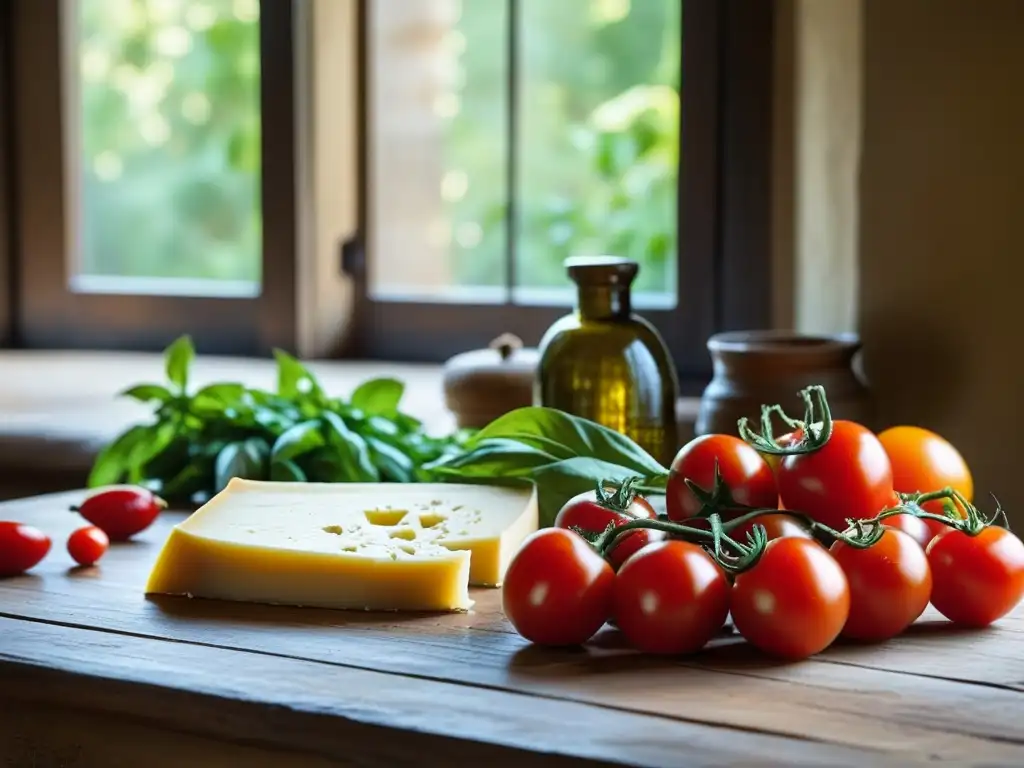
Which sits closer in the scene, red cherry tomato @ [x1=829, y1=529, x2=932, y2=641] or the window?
red cherry tomato @ [x1=829, y1=529, x2=932, y2=641]

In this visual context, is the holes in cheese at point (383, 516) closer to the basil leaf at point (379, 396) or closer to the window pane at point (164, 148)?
the basil leaf at point (379, 396)

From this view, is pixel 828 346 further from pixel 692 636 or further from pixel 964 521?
pixel 692 636

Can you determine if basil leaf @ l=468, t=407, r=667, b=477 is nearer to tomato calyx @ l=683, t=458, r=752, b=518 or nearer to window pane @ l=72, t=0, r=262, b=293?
tomato calyx @ l=683, t=458, r=752, b=518

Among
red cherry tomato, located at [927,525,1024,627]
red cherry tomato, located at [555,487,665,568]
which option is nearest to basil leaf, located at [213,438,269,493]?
red cherry tomato, located at [555,487,665,568]

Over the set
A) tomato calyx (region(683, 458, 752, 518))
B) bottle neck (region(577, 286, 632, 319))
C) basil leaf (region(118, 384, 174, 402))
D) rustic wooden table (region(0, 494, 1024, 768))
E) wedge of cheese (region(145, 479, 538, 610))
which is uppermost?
bottle neck (region(577, 286, 632, 319))

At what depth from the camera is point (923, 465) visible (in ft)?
3.78

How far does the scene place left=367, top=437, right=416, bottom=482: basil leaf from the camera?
139 centimetres

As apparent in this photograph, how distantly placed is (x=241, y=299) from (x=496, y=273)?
0.44 metres

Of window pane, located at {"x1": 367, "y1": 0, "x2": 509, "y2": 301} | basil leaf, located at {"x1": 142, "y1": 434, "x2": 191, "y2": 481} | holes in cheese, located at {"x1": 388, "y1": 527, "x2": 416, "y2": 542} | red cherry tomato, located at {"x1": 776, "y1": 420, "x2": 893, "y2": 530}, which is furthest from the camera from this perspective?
window pane, located at {"x1": 367, "y1": 0, "x2": 509, "y2": 301}

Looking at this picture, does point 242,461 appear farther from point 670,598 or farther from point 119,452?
point 670,598

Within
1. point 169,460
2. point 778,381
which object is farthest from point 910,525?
point 169,460

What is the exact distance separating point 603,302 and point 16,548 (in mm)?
567

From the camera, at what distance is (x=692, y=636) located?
0.90 m

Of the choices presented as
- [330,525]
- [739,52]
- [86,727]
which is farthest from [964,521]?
[739,52]
